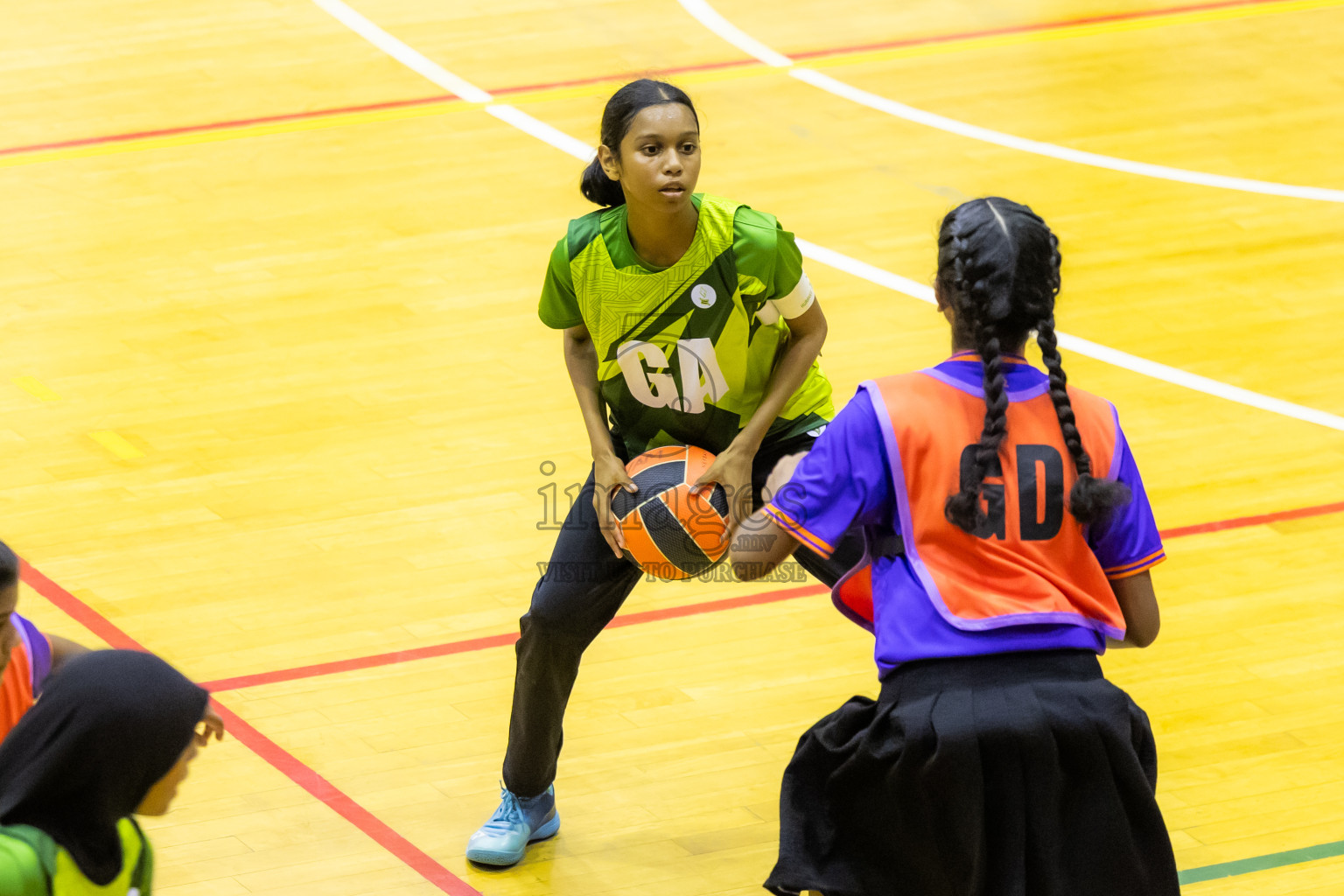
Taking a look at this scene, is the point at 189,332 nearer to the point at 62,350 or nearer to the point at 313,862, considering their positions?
the point at 62,350

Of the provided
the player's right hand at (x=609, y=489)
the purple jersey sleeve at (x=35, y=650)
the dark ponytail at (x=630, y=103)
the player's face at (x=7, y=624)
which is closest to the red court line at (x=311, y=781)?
the purple jersey sleeve at (x=35, y=650)

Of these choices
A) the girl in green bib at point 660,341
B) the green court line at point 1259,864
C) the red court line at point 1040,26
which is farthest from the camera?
the red court line at point 1040,26

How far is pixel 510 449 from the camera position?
21.8 feet

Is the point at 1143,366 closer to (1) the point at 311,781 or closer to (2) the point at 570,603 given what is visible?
(2) the point at 570,603

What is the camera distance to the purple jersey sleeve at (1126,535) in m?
3.07

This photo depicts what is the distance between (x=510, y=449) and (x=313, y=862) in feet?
8.19

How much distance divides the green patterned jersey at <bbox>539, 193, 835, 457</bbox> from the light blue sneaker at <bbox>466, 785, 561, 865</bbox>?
1026mm

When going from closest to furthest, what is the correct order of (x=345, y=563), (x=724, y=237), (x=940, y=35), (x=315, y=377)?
(x=724, y=237) < (x=345, y=563) < (x=315, y=377) < (x=940, y=35)

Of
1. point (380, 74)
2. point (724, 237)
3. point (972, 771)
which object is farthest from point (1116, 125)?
point (972, 771)

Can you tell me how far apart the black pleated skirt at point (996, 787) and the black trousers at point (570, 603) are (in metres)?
0.95

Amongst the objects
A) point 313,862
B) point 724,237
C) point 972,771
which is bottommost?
point 313,862

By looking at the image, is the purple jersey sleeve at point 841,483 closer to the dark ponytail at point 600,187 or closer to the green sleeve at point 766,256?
Result: the green sleeve at point 766,256

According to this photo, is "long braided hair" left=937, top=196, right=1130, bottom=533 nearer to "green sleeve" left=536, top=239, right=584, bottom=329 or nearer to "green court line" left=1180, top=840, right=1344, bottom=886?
"green sleeve" left=536, top=239, right=584, bottom=329

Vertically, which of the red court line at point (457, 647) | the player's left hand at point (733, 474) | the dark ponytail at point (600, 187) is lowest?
the red court line at point (457, 647)
